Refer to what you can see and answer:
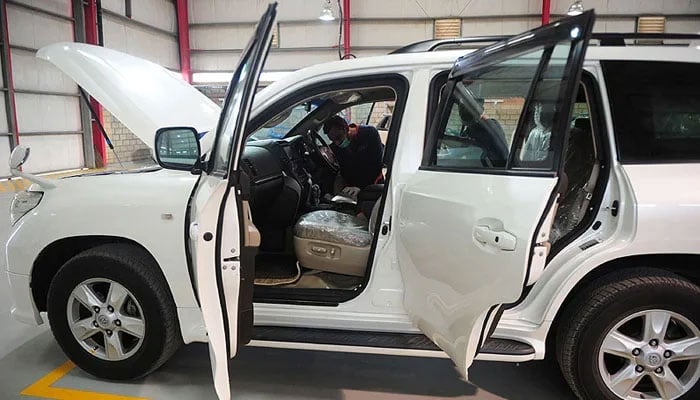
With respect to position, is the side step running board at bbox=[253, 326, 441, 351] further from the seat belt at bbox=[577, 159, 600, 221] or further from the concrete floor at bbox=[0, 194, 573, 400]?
the seat belt at bbox=[577, 159, 600, 221]

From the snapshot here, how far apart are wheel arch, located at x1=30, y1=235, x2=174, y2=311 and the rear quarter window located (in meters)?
2.21

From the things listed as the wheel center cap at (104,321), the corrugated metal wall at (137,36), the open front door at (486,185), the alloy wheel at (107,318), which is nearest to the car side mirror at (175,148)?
the alloy wheel at (107,318)

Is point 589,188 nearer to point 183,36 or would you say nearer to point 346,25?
point 346,25

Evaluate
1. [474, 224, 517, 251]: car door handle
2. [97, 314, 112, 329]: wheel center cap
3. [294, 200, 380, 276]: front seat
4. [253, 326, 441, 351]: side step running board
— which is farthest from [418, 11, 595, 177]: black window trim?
[97, 314, 112, 329]: wheel center cap

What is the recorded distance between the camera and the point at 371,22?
1251 cm

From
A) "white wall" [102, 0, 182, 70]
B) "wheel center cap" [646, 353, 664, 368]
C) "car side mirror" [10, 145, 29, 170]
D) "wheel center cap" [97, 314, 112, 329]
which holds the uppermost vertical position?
"white wall" [102, 0, 182, 70]

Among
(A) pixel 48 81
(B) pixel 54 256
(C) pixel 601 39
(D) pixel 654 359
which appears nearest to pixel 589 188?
(C) pixel 601 39

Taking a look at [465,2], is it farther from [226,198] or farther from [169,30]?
[226,198]

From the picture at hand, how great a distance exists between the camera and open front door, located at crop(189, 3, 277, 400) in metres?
1.66

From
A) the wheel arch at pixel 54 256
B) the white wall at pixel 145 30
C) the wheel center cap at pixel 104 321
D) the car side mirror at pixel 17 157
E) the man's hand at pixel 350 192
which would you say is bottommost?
the wheel center cap at pixel 104 321

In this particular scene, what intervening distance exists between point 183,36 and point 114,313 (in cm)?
1247

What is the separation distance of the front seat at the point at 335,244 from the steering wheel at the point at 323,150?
1.24 meters

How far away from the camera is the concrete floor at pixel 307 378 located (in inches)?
90.8

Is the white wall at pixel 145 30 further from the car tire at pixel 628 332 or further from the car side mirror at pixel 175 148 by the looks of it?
the car tire at pixel 628 332
